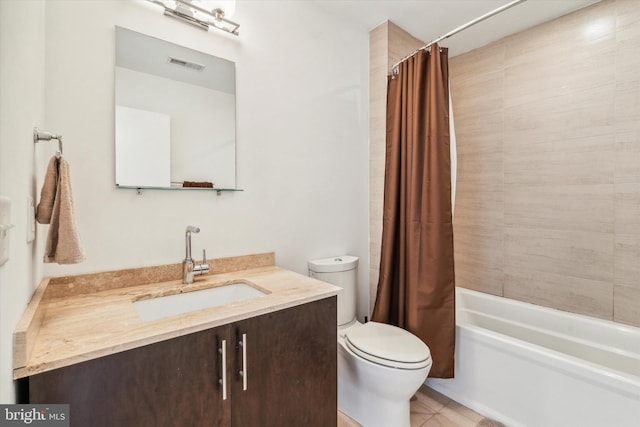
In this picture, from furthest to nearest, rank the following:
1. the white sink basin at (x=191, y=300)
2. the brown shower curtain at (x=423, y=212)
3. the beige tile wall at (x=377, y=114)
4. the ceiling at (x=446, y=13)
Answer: the beige tile wall at (x=377, y=114), the ceiling at (x=446, y=13), the brown shower curtain at (x=423, y=212), the white sink basin at (x=191, y=300)

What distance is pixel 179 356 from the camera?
2.94 feet

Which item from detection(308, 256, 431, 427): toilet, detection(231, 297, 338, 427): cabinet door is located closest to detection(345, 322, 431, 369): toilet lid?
detection(308, 256, 431, 427): toilet

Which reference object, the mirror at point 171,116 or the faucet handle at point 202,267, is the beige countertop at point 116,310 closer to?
the faucet handle at point 202,267

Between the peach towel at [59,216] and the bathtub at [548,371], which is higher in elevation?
the peach towel at [59,216]

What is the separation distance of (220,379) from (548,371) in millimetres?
1575

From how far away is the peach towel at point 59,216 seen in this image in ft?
3.00

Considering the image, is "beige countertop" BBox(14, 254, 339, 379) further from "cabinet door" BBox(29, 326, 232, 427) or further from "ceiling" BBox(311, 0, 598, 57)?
"ceiling" BBox(311, 0, 598, 57)

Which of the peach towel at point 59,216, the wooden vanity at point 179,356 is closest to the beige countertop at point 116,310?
the wooden vanity at point 179,356

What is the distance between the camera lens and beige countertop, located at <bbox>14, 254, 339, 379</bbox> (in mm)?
750

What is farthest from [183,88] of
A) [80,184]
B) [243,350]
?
[243,350]

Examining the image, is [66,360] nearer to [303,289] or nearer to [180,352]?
[180,352]

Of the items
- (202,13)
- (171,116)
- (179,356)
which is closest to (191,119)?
(171,116)

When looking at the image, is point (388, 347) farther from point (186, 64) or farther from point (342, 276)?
point (186, 64)

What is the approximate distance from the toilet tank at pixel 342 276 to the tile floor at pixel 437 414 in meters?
0.58
